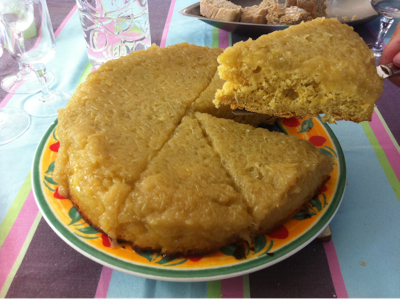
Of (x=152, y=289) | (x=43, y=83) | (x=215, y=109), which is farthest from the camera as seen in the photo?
(x=43, y=83)

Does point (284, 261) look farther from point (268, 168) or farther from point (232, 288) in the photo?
point (268, 168)

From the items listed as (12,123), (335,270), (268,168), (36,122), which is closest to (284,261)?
(335,270)

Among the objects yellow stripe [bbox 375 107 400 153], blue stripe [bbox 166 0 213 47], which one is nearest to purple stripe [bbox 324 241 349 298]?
yellow stripe [bbox 375 107 400 153]

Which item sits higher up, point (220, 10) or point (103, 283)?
point (220, 10)

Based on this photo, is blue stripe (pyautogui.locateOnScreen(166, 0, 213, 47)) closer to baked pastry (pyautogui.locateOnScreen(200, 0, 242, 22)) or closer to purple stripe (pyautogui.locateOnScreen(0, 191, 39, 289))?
baked pastry (pyautogui.locateOnScreen(200, 0, 242, 22))

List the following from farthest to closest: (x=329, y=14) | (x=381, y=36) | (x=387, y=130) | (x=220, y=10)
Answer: (x=329, y=14) → (x=381, y=36) → (x=220, y=10) → (x=387, y=130)

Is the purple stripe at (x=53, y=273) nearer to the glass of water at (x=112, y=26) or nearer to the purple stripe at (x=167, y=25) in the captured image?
the glass of water at (x=112, y=26)

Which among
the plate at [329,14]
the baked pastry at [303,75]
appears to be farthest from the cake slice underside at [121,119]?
the plate at [329,14]
